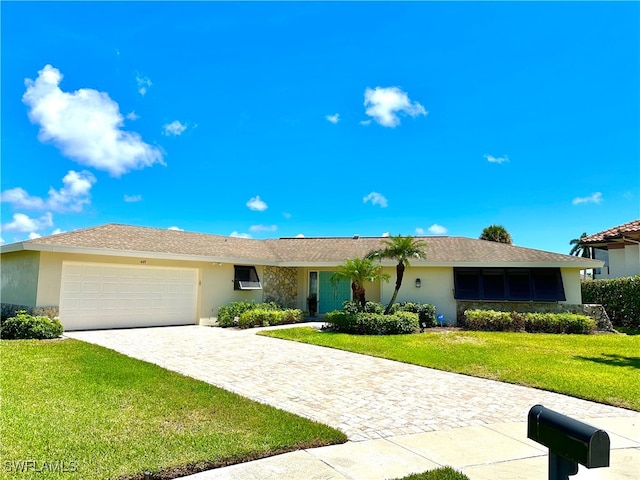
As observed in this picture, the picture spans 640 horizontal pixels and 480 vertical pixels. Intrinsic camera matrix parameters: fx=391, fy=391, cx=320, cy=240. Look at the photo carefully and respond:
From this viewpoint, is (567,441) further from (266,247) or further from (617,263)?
(617,263)

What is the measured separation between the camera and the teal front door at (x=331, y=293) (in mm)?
20625

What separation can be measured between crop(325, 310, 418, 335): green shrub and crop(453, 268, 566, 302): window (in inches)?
161

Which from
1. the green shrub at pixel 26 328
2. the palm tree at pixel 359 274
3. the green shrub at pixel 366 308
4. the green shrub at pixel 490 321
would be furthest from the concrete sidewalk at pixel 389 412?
the green shrub at pixel 490 321

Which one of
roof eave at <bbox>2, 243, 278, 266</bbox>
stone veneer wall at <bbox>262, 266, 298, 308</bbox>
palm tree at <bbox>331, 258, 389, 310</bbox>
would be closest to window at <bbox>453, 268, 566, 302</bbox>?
palm tree at <bbox>331, 258, 389, 310</bbox>

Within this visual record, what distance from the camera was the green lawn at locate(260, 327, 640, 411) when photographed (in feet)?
24.2

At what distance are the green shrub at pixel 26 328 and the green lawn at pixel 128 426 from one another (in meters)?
5.02

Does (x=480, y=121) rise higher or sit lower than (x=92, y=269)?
higher

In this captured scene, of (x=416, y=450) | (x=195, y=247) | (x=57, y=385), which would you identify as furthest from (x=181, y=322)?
(x=416, y=450)

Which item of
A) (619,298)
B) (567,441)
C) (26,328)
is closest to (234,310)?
(26,328)

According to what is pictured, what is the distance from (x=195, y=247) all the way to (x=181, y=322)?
11.3 ft

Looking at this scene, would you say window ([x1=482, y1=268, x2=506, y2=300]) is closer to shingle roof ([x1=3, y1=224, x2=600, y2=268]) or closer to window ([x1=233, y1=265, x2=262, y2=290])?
shingle roof ([x1=3, y1=224, x2=600, y2=268])

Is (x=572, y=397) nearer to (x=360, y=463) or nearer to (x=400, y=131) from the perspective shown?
(x=360, y=463)

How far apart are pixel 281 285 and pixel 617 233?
1761 cm

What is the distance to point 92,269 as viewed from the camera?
14852 mm
